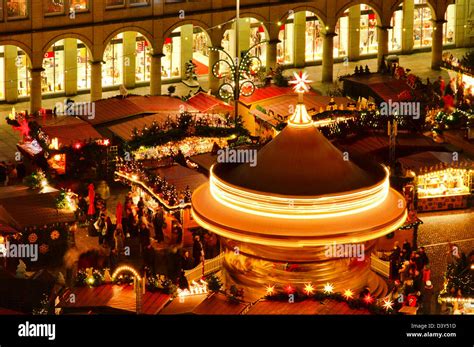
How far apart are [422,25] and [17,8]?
78.4 ft

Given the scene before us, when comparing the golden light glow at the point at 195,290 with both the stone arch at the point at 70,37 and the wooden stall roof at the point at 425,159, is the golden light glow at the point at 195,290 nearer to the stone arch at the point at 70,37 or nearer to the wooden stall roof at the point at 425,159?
the wooden stall roof at the point at 425,159

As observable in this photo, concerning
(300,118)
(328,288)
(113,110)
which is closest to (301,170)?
(300,118)

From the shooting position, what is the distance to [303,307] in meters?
33.7

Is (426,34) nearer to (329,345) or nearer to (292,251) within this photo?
(292,251)

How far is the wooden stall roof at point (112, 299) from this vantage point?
34250 mm

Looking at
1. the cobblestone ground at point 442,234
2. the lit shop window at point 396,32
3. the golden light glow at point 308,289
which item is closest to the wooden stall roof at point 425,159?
the cobblestone ground at point 442,234

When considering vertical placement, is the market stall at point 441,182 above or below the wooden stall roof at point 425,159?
below

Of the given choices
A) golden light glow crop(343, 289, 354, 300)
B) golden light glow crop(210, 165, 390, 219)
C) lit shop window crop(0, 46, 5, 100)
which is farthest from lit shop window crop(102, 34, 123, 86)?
golden light glow crop(343, 289, 354, 300)

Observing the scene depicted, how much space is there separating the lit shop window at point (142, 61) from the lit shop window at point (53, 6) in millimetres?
6578

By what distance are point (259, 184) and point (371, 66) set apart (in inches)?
1456

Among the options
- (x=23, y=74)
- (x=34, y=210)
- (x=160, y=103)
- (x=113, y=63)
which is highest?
(x=113, y=63)

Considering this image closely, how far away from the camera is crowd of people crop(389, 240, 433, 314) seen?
1416 inches

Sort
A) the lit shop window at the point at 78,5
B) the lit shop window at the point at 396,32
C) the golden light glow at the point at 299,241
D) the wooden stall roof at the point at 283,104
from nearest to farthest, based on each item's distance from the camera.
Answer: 1. the golden light glow at the point at 299,241
2. the wooden stall roof at the point at 283,104
3. the lit shop window at the point at 78,5
4. the lit shop window at the point at 396,32

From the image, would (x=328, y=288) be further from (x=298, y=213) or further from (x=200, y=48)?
(x=200, y=48)
